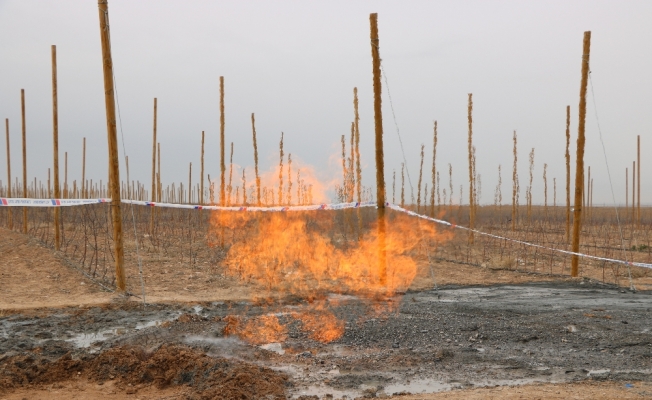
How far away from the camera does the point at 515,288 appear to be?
49.9ft

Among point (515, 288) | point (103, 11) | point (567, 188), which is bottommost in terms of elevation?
point (515, 288)

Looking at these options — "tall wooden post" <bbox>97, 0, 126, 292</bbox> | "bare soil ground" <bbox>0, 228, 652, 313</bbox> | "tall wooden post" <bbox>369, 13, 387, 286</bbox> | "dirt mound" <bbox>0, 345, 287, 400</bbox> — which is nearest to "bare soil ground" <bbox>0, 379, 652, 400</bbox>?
"dirt mound" <bbox>0, 345, 287, 400</bbox>

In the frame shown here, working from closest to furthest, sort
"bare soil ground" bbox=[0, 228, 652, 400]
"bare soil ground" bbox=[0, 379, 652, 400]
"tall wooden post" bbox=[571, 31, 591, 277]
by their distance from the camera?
1. "bare soil ground" bbox=[0, 379, 652, 400]
2. "bare soil ground" bbox=[0, 228, 652, 400]
3. "tall wooden post" bbox=[571, 31, 591, 277]

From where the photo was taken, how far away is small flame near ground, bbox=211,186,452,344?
32.9 ft

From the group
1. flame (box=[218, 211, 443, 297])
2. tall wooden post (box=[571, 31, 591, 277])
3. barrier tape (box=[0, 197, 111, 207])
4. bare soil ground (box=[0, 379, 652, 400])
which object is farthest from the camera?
tall wooden post (box=[571, 31, 591, 277])

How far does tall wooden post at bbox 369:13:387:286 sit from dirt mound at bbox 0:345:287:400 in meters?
7.08

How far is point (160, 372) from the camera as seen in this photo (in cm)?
741

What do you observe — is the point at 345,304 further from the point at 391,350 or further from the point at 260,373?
the point at 260,373

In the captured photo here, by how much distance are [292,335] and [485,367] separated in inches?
133

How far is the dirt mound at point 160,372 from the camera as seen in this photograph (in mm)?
6555

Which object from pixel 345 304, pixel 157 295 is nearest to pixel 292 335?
pixel 345 304

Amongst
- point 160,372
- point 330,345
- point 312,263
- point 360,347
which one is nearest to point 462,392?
point 360,347

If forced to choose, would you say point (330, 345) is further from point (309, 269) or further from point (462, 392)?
point (309, 269)

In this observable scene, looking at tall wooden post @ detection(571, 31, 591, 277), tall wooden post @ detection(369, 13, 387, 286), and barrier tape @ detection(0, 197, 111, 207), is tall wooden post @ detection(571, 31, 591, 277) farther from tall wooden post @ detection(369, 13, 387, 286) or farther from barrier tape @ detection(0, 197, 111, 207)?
barrier tape @ detection(0, 197, 111, 207)
